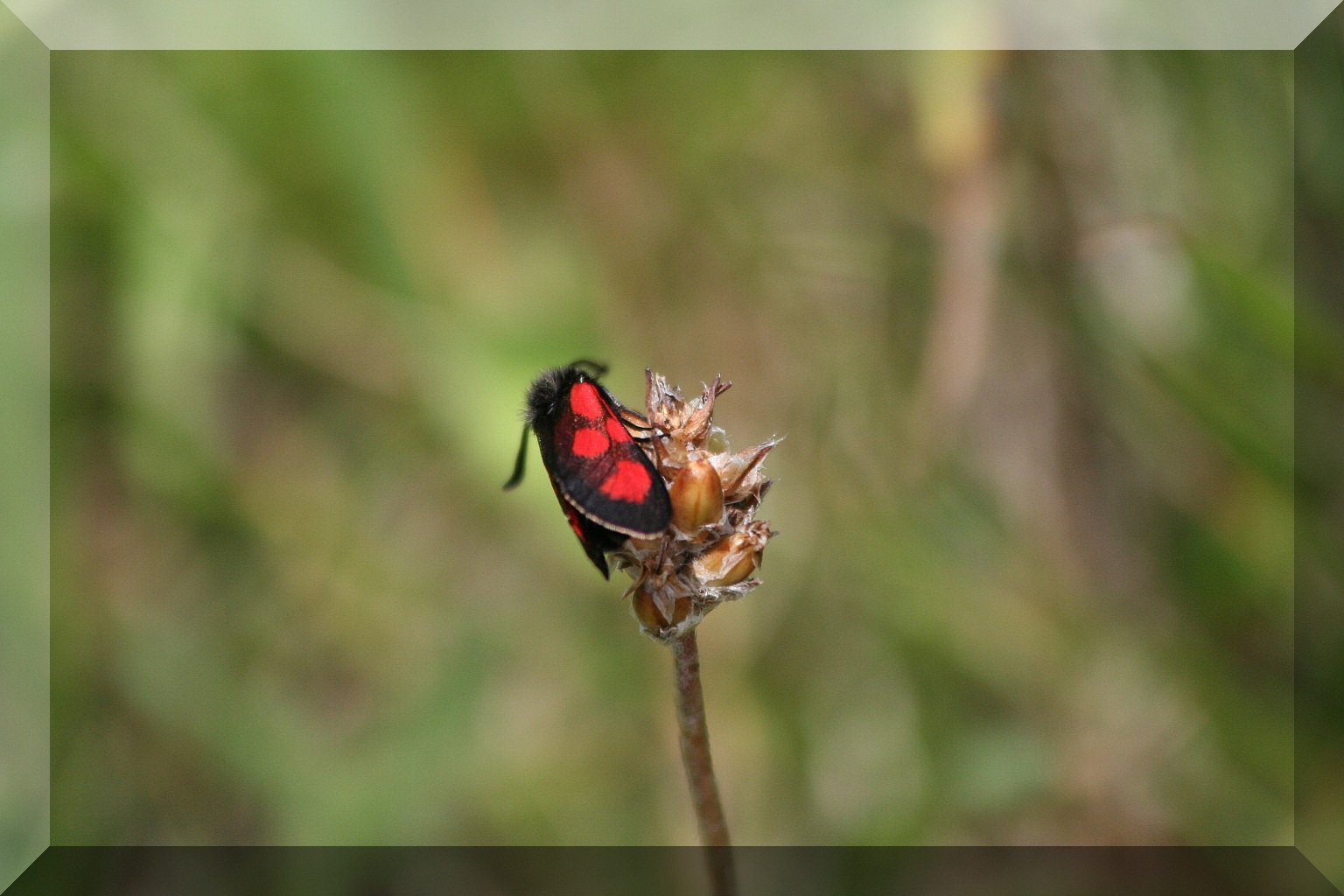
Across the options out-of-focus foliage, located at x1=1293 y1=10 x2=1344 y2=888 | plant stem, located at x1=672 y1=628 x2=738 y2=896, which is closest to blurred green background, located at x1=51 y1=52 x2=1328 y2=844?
out-of-focus foliage, located at x1=1293 y1=10 x2=1344 y2=888

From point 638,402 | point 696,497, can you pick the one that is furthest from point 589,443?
point 638,402

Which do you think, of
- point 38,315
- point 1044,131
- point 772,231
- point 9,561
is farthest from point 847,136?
point 9,561

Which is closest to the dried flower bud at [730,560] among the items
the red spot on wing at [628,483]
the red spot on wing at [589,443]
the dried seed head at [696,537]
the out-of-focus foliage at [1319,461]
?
the dried seed head at [696,537]

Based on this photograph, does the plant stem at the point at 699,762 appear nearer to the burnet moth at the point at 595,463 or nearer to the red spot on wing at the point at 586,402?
the burnet moth at the point at 595,463

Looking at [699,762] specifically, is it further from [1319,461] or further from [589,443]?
[1319,461]

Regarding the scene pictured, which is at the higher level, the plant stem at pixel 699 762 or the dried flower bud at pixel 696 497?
the dried flower bud at pixel 696 497
